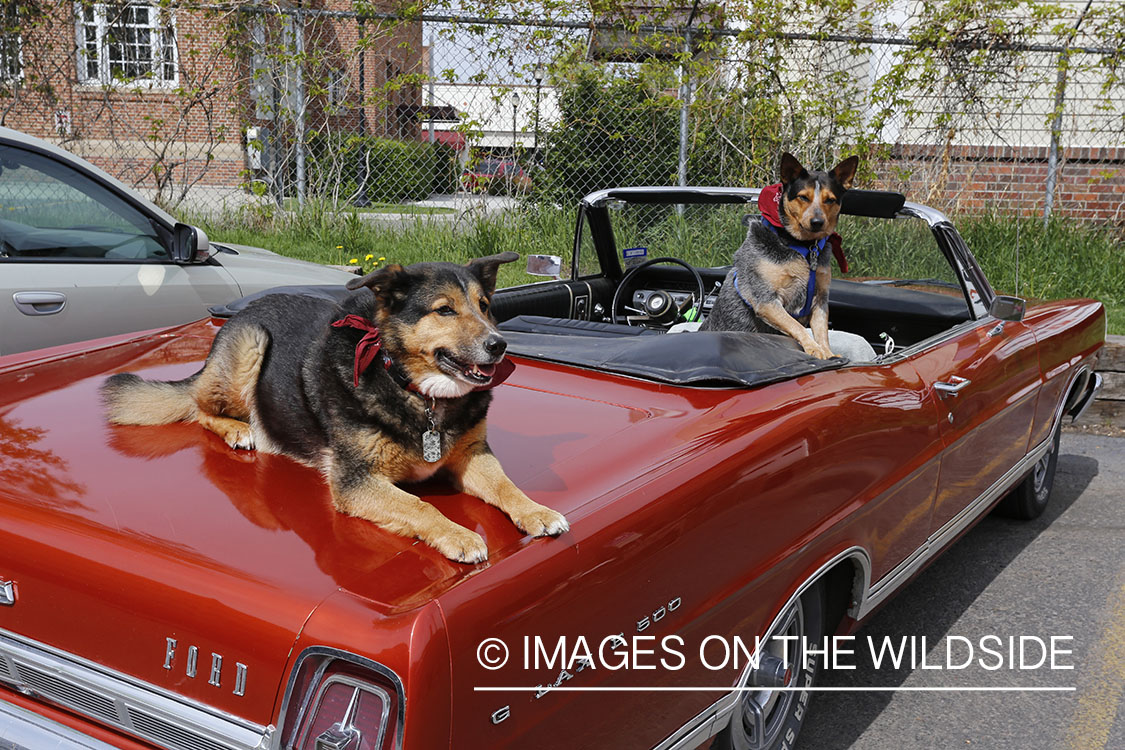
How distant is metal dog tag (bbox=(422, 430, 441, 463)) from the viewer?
1.96 m

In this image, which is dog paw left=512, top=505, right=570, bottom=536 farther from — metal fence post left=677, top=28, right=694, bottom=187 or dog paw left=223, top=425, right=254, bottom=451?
metal fence post left=677, top=28, right=694, bottom=187

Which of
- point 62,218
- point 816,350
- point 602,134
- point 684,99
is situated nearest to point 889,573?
point 816,350

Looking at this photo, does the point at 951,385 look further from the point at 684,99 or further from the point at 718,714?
the point at 684,99

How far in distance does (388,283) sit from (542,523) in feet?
1.89

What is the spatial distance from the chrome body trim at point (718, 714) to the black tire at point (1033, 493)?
7.61ft

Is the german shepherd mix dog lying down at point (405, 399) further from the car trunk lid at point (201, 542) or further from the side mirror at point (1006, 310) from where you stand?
the side mirror at point (1006, 310)

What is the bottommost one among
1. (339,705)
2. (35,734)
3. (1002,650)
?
(1002,650)

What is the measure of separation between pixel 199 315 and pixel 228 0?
Answer: 226 inches

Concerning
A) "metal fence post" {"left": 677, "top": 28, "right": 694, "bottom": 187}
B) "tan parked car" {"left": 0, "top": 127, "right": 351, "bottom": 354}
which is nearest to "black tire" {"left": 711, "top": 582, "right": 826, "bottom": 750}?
"tan parked car" {"left": 0, "top": 127, "right": 351, "bottom": 354}

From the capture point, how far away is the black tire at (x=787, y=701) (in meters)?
2.36

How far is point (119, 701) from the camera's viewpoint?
164 centimetres

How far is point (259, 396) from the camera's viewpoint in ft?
7.42

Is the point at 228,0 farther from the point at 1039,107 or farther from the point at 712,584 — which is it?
the point at 712,584

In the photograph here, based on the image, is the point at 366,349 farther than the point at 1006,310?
No
